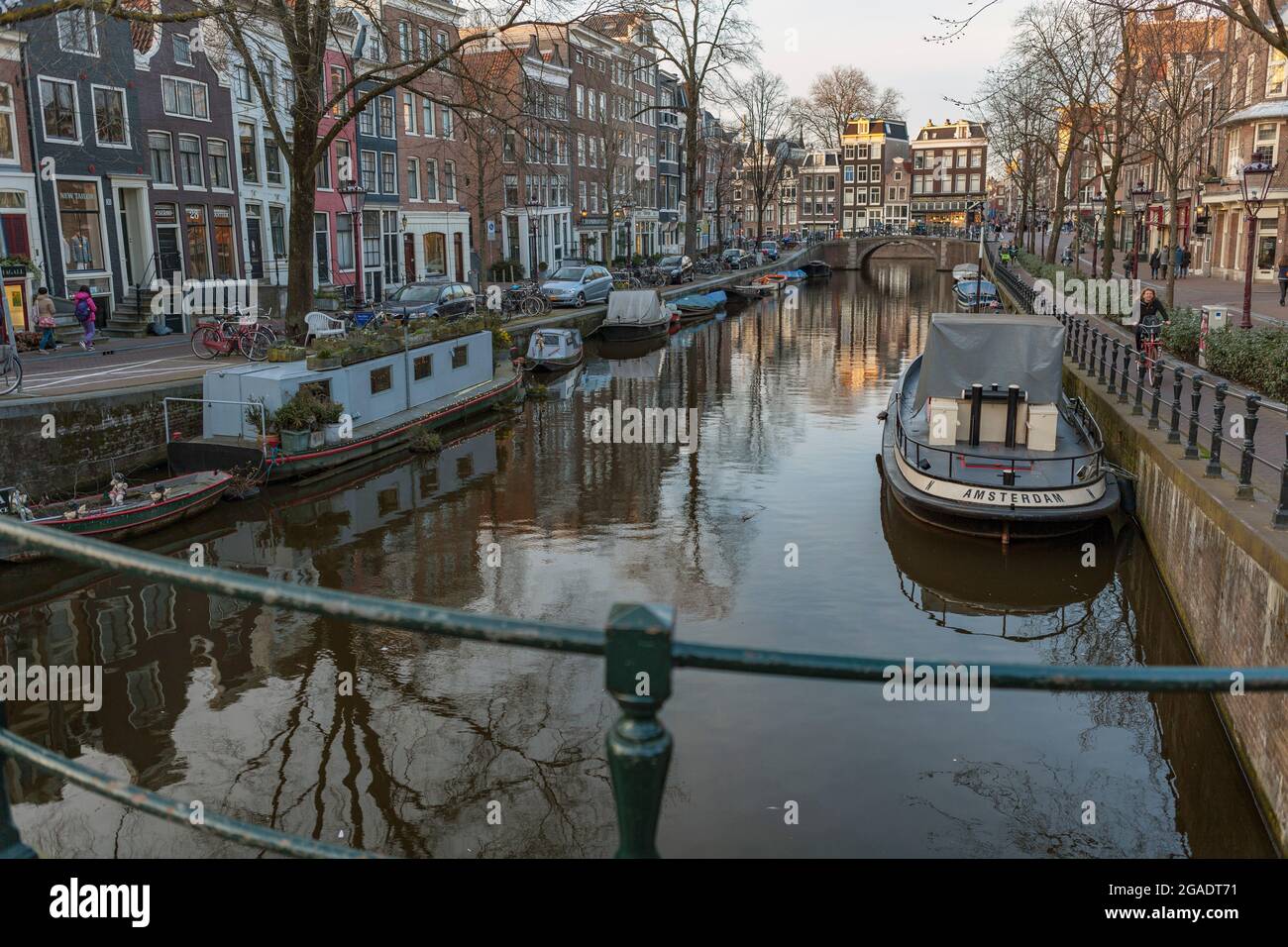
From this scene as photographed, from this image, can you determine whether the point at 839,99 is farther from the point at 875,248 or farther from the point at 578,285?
→ the point at 578,285

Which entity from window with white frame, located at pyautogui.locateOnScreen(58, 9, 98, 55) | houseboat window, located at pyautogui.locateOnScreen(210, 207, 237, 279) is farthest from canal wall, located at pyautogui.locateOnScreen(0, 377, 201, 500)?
houseboat window, located at pyautogui.locateOnScreen(210, 207, 237, 279)

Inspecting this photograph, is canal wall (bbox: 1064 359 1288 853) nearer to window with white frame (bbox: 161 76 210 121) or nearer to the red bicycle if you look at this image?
the red bicycle

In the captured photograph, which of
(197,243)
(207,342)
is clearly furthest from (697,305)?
(207,342)

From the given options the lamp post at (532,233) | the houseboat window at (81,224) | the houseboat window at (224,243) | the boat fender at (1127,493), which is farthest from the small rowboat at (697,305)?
the boat fender at (1127,493)

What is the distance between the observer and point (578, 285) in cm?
4616

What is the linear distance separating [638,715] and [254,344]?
1019 inches

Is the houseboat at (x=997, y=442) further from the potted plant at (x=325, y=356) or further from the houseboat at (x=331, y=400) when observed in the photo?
the potted plant at (x=325, y=356)

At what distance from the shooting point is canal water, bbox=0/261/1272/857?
30.2 ft

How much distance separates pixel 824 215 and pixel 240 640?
123 m

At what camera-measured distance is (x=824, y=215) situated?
128750 millimetres

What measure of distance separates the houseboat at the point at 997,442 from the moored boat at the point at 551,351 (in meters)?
16.5

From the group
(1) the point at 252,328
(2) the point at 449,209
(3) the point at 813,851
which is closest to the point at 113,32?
(1) the point at 252,328

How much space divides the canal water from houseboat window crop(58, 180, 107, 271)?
14.1 meters
